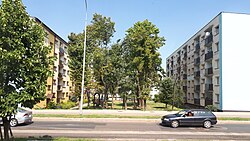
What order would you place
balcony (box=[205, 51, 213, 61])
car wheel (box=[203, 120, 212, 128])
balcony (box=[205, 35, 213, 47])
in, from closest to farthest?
car wheel (box=[203, 120, 212, 128]), balcony (box=[205, 51, 213, 61]), balcony (box=[205, 35, 213, 47])

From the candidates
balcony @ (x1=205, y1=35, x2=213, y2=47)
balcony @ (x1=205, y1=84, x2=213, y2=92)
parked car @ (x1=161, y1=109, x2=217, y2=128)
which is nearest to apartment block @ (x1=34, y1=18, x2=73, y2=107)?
balcony @ (x1=205, y1=35, x2=213, y2=47)

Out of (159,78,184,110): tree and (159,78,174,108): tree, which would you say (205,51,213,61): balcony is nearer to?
(159,78,184,110): tree

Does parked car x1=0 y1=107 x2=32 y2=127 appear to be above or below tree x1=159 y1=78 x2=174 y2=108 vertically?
below

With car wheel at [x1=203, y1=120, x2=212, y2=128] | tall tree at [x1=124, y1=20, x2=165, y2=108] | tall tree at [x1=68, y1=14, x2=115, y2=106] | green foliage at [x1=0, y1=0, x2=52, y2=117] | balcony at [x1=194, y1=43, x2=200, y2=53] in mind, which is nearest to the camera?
green foliage at [x1=0, y1=0, x2=52, y2=117]

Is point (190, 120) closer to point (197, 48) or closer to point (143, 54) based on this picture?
point (143, 54)

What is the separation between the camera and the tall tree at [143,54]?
3366cm

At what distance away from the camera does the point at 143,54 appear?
3366 centimetres

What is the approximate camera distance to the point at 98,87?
35.0 m

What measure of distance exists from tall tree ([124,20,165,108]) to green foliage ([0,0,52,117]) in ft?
83.2

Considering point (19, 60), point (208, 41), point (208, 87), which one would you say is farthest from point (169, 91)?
point (19, 60)

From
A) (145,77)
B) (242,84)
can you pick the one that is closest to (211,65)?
(242,84)

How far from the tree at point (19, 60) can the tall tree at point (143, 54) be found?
83.2 feet

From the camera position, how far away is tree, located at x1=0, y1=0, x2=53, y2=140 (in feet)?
25.6

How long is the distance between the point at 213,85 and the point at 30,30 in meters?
32.0
